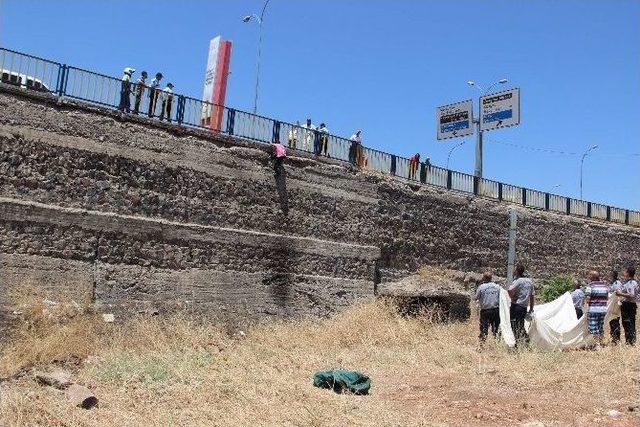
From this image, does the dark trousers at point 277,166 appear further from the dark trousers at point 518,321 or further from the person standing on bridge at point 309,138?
the dark trousers at point 518,321

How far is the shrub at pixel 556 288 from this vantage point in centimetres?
2081

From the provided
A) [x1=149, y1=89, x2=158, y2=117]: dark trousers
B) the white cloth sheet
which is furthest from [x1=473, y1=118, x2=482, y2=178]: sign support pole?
[x1=149, y1=89, x2=158, y2=117]: dark trousers

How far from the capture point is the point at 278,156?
14.9 metres

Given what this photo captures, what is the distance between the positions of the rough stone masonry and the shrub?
4133 mm

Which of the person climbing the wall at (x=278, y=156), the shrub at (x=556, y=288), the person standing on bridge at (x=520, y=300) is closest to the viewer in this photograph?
the person standing on bridge at (x=520, y=300)

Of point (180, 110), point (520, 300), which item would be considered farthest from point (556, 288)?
point (180, 110)

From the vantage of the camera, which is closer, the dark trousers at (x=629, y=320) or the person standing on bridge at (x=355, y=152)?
the dark trousers at (x=629, y=320)

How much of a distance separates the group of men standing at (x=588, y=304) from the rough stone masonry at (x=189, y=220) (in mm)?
5013

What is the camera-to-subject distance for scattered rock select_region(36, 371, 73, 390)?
8.44 m

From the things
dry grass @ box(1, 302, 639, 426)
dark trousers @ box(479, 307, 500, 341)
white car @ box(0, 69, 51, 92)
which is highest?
white car @ box(0, 69, 51, 92)

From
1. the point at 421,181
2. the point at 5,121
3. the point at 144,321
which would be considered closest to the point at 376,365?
the point at 144,321

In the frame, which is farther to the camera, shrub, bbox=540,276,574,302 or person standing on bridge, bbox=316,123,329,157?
shrub, bbox=540,276,574,302

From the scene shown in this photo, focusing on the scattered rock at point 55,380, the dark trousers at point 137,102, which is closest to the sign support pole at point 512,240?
the dark trousers at point 137,102

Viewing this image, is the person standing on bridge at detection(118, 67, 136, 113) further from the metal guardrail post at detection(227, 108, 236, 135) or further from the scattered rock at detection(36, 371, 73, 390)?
the scattered rock at detection(36, 371, 73, 390)
